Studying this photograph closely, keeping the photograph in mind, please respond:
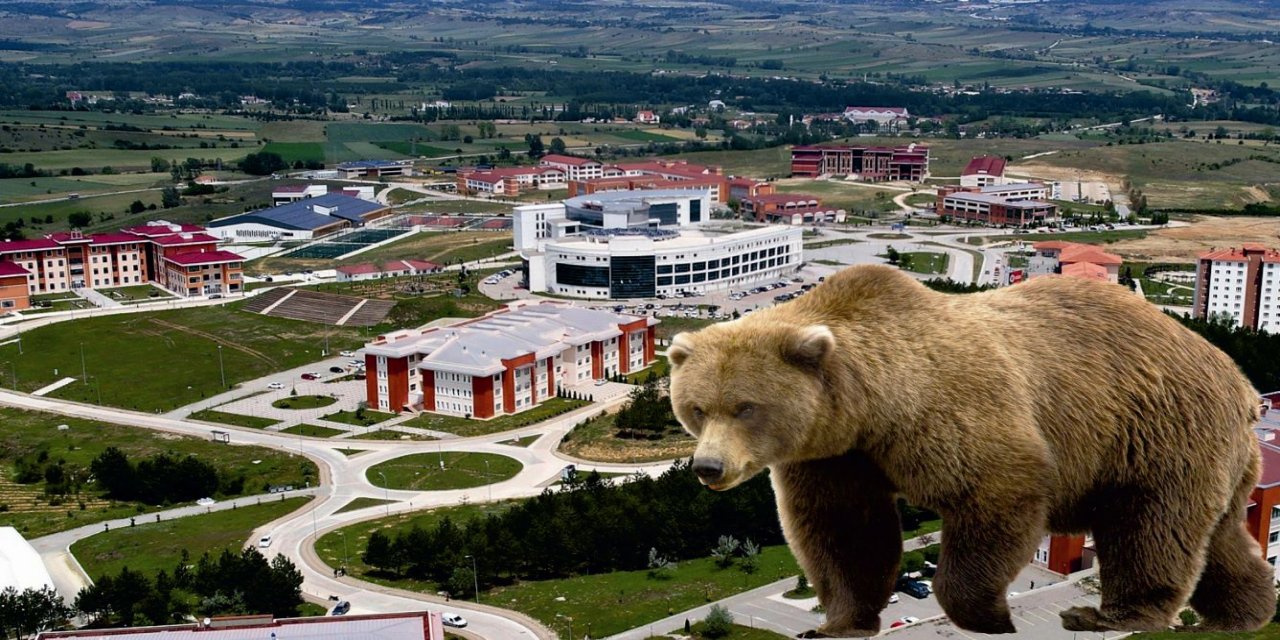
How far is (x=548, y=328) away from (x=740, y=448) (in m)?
29.1

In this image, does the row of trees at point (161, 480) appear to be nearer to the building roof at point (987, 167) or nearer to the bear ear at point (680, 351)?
the bear ear at point (680, 351)

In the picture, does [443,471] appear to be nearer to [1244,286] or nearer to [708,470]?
[1244,286]

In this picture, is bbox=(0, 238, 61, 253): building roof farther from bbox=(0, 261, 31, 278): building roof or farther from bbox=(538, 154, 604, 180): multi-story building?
bbox=(538, 154, 604, 180): multi-story building

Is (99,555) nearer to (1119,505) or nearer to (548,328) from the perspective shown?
(548,328)

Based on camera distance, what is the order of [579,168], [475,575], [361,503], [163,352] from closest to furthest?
[475,575] < [361,503] < [163,352] < [579,168]

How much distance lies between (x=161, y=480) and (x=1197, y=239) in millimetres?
40899

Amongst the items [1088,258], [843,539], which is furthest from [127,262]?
[843,539]

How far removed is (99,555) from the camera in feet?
68.8

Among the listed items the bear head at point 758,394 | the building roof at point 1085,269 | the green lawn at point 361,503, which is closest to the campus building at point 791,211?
the building roof at point 1085,269

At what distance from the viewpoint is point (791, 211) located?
58125mm

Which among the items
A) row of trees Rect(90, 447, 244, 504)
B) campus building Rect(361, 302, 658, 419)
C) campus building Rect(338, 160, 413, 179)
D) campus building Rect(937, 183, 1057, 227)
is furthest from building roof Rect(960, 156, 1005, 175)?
row of trees Rect(90, 447, 244, 504)

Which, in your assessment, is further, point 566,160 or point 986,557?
point 566,160

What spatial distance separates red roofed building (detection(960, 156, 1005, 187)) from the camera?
65.2 meters

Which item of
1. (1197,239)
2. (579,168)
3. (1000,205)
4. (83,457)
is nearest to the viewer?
(83,457)
